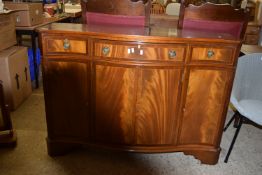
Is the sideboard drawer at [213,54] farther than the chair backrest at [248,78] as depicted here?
No

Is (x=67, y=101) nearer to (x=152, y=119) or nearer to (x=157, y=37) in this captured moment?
(x=152, y=119)

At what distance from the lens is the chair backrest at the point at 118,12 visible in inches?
63.4

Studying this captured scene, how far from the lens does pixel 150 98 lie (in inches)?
56.4

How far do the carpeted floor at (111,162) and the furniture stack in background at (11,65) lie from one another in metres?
0.45

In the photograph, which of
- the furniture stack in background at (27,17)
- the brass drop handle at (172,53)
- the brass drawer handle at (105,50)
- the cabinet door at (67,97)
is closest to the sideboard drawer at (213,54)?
the brass drop handle at (172,53)

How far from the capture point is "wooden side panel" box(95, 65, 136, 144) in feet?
4.52

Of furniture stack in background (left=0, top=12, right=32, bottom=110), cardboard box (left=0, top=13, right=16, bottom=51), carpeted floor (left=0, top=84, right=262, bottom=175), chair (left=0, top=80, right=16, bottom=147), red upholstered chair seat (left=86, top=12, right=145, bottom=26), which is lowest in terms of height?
carpeted floor (left=0, top=84, right=262, bottom=175)

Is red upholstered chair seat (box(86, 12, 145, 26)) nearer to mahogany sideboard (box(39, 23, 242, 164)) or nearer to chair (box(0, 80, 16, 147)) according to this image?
mahogany sideboard (box(39, 23, 242, 164))

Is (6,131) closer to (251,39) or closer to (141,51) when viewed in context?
(141,51)

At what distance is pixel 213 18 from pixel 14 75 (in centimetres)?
169

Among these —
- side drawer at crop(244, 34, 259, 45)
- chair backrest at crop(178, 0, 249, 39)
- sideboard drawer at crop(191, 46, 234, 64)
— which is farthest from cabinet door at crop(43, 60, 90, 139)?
side drawer at crop(244, 34, 259, 45)

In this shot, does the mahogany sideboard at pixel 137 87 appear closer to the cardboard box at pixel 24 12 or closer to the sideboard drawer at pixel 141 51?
the sideboard drawer at pixel 141 51

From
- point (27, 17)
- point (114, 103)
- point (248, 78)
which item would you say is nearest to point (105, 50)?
point (114, 103)

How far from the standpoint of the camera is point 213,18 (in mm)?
1733
